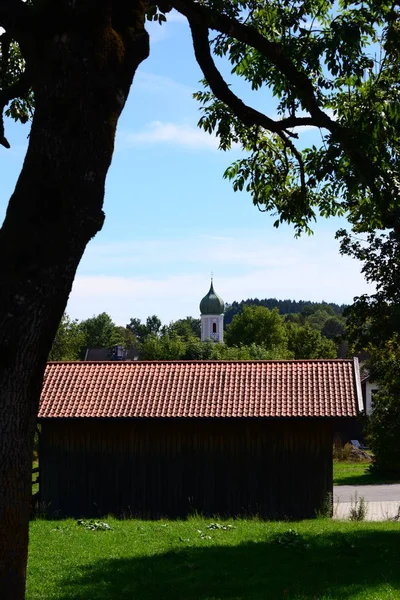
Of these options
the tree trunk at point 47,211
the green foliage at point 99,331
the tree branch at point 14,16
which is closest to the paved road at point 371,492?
the tree trunk at point 47,211

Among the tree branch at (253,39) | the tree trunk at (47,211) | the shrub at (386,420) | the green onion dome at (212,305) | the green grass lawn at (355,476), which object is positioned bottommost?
the green grass lawn at (355,476)

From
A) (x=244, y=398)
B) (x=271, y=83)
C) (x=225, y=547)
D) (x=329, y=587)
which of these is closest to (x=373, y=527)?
(x=225, y=547)

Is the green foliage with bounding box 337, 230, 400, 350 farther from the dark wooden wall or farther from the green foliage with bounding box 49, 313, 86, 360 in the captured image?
the green foliage with bounding box 49, 313, 86, 360

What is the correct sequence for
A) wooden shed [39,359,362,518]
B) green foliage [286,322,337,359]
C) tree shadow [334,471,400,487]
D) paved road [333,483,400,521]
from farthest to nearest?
green foliage [286,322,337,359] → tree shadow [334,471,400,487] → paved road [333,483,400,521] → wooden shed [39,359,362,518]

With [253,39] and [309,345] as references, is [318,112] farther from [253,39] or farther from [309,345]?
[309,345]

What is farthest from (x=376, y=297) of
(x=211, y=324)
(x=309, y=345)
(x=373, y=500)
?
(x=211, y=324)

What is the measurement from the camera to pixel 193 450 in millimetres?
24094

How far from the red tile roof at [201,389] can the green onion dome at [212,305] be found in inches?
4464

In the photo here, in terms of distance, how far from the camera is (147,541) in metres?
16.1

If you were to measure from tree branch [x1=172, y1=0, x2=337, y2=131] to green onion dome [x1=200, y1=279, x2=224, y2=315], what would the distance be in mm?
132344

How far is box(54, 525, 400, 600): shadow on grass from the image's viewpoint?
10.5 meters

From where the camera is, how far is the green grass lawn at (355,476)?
39069 millimetres

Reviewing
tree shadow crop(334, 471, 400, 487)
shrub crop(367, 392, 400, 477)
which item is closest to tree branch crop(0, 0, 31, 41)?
shrub crop(367, 392, 400, 477)

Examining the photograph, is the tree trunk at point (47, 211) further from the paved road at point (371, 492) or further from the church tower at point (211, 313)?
the church tower at point (211, 313)
